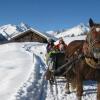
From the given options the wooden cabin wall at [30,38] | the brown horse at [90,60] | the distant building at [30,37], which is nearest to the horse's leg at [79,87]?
the brown horse at [90,60]

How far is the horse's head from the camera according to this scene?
29.9ft

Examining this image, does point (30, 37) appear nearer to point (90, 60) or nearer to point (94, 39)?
point (90, 60)

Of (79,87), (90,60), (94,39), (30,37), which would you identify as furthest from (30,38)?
(94,39)

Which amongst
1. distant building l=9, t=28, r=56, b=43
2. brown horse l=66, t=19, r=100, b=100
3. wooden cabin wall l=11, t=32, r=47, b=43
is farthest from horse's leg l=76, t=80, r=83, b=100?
wooden cabin wall l=11, t=32, r=47, b=43

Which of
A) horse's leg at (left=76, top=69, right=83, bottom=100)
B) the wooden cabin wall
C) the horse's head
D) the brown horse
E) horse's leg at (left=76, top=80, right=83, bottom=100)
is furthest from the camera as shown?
the wooden cabin wall

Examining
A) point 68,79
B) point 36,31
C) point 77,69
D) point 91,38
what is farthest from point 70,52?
point 36,31

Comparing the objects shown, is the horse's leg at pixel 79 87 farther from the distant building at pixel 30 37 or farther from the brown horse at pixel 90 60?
the distant building at pixel 30 37

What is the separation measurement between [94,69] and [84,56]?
49cm

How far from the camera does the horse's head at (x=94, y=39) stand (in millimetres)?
9102

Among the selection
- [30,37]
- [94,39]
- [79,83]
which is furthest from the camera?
[30,37]

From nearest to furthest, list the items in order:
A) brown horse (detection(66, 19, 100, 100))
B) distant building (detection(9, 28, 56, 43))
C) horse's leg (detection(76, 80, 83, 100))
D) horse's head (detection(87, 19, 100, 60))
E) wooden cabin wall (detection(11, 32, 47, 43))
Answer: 1. horse's head (detection(87, 19, 100, 60))
2. brown horse (detection(66, 19, 100, 100))
3. horse's leg (detection(76, 80, 83, 100))
4. distant building (detection(9, 28, 56, 43))
5. wooden cabin wall (detection(11, 32, 47, 43))

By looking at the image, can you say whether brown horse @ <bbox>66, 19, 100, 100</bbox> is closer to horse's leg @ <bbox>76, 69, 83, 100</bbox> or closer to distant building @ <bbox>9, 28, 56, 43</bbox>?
horse's leg @ <bbox>76, 69, 83, 100</bbox>

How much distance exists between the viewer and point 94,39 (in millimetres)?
9250

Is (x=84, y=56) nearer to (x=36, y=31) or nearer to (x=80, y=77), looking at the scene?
(x=80, y=77)
